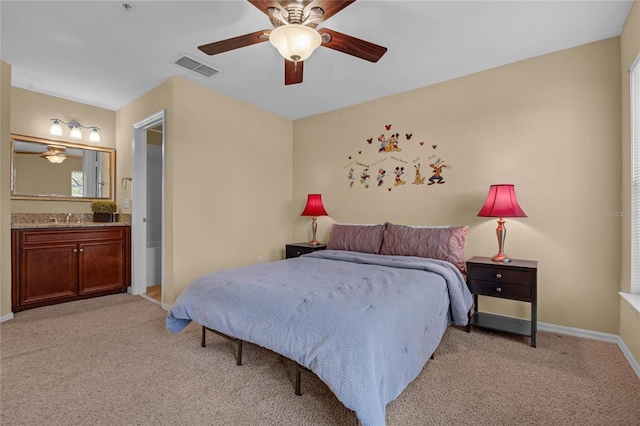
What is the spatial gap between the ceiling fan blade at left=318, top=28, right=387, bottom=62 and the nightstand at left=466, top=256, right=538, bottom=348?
1.92m

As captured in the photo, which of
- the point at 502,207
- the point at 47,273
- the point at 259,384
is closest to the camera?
the point at 259,384

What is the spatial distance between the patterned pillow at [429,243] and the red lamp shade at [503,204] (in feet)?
1.16

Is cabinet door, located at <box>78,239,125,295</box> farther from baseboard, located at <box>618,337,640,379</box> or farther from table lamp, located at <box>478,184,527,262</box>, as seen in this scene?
baseboard, located at <box>618,337,640,379</box>

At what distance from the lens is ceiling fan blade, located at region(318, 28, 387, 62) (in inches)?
77.6

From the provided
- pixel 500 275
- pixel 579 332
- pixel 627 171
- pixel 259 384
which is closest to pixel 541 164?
pixel 627 171

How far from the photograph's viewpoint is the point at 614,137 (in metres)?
2.50

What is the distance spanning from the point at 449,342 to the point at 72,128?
5.06 m

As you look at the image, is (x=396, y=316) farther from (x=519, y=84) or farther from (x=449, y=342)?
(x=519, y=84)

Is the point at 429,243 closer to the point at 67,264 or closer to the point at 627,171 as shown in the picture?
the point at 627,171

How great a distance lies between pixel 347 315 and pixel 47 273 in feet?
12.1

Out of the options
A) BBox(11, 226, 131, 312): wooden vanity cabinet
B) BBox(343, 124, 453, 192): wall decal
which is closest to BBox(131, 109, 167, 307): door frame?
BBox(11, 226, 131, 312): wooden vanity cabinet

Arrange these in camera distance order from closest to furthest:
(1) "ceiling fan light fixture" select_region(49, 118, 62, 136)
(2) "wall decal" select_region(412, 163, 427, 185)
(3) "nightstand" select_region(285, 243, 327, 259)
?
(2) "wall decal" select_region(412, 163, 427, 185), (1) "ceiling fan light fixture" select_region(49, 118, 62, 136), (3) "nightstand" select_region(285, 243, 327, 259)

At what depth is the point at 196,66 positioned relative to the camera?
3059 mm

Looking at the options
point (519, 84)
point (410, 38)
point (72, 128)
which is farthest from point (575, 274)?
point (72, 128)
